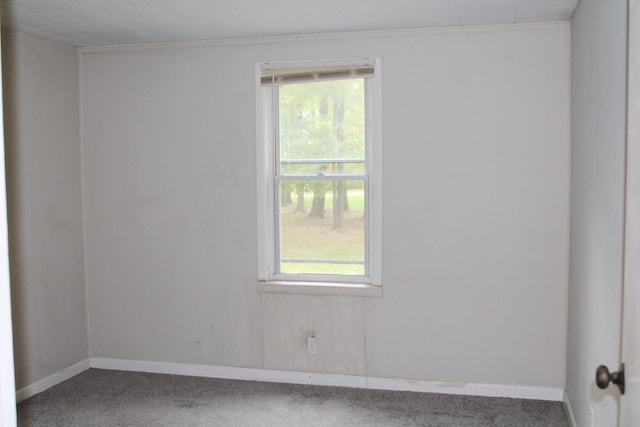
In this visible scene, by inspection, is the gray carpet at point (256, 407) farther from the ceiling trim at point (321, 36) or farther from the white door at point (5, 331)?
the white door at point (5, 331)

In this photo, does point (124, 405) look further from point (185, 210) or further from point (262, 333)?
point (185, 210)

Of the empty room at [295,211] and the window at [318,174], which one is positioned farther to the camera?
the window at [318,174]

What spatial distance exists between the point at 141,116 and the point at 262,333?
1.77 metres

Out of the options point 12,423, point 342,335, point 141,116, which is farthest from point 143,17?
point 12,423

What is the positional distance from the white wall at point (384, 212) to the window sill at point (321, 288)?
2.3 inches

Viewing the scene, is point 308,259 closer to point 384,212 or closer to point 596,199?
point 384,212

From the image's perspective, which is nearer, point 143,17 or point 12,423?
point 12,423

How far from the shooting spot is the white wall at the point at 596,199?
2.29 metres

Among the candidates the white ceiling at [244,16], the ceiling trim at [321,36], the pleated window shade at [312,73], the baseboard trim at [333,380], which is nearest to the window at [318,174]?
the pleated window shade at [312,73]

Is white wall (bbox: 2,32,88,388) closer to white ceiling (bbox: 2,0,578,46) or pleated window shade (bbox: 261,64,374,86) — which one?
white ceiling (bbox: 2,0,578,46)

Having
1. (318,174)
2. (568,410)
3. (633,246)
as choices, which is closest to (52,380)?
(318,174)

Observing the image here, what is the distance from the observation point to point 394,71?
4.11 m

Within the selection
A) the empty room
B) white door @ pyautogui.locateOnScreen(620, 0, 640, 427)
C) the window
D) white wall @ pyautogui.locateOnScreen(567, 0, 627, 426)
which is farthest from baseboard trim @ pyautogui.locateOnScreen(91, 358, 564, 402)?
→ white door @ pyautogui.locateOnScreen(620, 0, 640, 427)

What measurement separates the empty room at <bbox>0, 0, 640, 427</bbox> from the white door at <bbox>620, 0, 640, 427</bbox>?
1.97 metres
